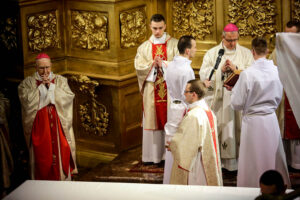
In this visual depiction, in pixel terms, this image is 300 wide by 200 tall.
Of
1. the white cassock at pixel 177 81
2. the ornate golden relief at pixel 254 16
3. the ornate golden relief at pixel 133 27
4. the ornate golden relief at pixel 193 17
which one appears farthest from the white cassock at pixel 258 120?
the ornate golden relief at pixel 133 27

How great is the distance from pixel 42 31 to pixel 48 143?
196cm

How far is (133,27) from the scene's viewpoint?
990 cm

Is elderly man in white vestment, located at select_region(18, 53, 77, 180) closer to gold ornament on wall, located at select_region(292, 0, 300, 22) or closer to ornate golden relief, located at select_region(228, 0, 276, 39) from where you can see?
ornate golden relief, located at select_region(228, 0, 276, 39)

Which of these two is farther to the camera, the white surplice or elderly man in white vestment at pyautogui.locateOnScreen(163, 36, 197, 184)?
elderly man in white vestment at pyautogui.locateOnScreen(163, 36, 197, 184)

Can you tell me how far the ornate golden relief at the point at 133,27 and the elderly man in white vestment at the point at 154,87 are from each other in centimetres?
61

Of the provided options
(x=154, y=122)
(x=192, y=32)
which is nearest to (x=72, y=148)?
(x=154, y=122)

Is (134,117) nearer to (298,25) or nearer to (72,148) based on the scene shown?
(72,148)

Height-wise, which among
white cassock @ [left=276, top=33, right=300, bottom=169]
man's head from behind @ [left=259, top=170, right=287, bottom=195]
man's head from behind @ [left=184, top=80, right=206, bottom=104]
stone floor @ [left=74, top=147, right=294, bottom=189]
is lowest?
stone floor @ [left=74, top=147, right=294, bottom=189]

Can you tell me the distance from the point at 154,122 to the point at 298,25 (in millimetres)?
2383

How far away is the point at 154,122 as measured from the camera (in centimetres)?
922

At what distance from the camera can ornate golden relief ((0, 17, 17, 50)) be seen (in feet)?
30.4

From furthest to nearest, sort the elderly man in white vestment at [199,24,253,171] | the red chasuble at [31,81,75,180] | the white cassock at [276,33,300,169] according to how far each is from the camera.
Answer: the elderly man in white vestment at [199,24,253,171]
the red chasuble at [31,81,75,180]
the white cassock at [276,33,300,169]

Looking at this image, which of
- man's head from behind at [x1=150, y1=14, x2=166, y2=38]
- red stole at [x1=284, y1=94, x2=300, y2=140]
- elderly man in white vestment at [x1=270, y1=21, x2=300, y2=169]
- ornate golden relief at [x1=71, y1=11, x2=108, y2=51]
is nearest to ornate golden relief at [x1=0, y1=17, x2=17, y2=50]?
ornate golden relief at [x1=71, y1=11, x2=108, y2=51]

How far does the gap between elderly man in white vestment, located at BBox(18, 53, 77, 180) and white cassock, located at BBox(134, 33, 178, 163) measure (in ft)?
3.78
